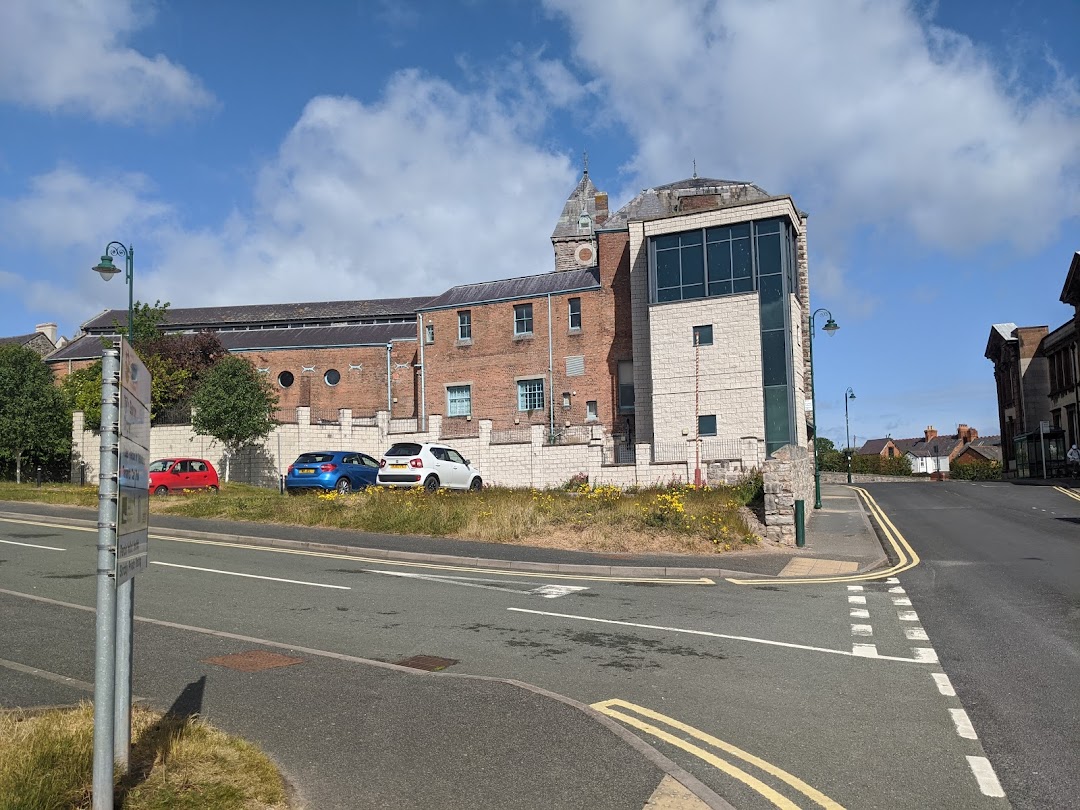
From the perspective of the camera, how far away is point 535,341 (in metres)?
46.1

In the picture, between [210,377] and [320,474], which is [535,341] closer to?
[210,377]

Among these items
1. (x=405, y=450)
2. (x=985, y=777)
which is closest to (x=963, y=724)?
(x=985, y=777)

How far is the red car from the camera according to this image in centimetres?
3002

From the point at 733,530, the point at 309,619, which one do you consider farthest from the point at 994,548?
the point at 309,619

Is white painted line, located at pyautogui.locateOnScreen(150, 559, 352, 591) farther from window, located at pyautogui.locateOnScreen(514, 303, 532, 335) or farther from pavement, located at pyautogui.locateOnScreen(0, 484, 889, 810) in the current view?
window, located at pyautogui.locateOnScreen(514, 303, 532, 335)

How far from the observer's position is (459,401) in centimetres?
4828

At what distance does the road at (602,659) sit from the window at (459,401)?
110 feet

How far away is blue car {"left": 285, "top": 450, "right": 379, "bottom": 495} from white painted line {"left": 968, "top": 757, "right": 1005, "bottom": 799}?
67.8ft

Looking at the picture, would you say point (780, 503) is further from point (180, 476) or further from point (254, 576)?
point (180, 476)

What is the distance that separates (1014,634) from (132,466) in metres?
9.34

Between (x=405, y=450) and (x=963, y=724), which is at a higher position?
(x=405, y=450)

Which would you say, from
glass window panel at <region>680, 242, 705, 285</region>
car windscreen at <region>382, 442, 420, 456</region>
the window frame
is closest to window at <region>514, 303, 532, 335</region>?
the window frame

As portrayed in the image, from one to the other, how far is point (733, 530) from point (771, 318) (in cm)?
1965

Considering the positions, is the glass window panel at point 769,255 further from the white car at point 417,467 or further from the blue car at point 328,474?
the blue car at point 328,474
